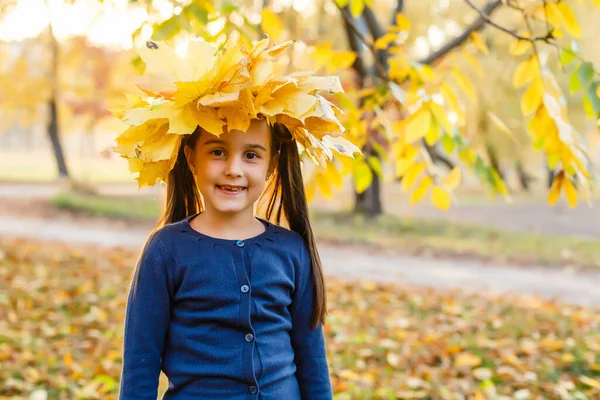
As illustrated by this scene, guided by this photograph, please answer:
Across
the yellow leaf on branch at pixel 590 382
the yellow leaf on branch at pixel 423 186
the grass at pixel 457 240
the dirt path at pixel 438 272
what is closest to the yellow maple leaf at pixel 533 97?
the yellow leaf on branch at pixel 423 186

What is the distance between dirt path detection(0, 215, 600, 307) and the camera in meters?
6.69

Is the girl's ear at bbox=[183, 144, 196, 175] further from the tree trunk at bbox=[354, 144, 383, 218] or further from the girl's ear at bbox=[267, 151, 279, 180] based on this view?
the tree trunk at bbox=[354, 144, 383, 218]

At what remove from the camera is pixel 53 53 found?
16.8 metres

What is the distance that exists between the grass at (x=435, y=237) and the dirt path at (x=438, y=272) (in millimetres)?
622

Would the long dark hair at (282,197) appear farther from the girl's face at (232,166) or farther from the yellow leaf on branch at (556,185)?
the yellow leaf on branch at (556,185)

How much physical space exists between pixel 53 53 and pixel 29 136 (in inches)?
1804

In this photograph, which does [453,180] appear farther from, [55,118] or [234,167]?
[55,118]

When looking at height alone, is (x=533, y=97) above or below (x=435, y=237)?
above

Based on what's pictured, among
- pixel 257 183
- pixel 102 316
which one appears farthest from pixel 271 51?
pixel 102 316

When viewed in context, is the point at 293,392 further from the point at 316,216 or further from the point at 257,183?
the point at 316,216

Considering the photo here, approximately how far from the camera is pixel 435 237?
10.4 meters

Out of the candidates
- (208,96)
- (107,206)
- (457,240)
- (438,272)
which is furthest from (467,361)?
(107,206)

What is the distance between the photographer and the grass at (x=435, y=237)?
8891 mm

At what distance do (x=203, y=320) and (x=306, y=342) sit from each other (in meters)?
0.33
